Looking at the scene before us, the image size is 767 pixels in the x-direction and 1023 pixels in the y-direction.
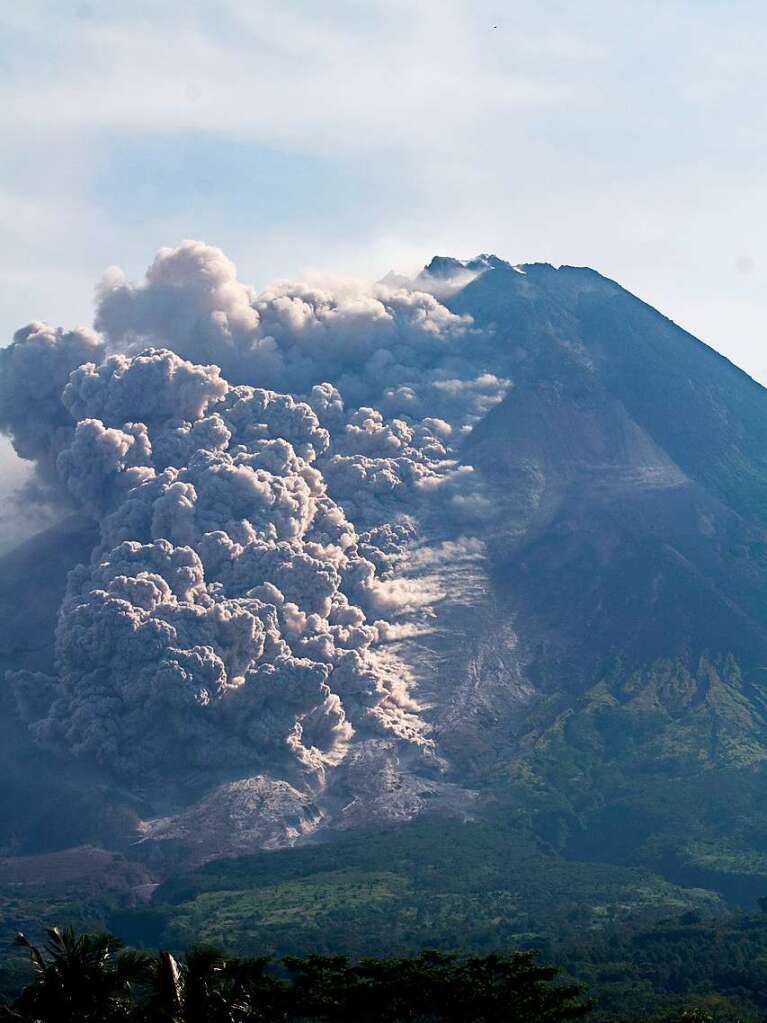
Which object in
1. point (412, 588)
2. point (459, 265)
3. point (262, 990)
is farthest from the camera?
point (459, 265)

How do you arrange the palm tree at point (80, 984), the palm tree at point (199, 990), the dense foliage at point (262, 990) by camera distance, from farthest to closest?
the dense foliage at point (262, 990)
the palm tree at point (80, 984)
the palm tree at point (199, 990)

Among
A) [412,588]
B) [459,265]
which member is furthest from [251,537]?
[459,265]

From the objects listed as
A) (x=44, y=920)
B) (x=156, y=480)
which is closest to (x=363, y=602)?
(x=156, y=480)

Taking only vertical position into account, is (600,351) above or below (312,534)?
above

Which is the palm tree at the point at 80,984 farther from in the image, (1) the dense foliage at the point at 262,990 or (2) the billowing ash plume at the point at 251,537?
(2) the billowing ash plume at the point at 251,537

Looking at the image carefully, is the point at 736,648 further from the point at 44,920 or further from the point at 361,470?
the point at 44,920

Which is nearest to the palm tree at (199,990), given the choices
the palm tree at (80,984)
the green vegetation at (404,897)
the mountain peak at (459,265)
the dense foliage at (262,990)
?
the dense foliage at (262,990)

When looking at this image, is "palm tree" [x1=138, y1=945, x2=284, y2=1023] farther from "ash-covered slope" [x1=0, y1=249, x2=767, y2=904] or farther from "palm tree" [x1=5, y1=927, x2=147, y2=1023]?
"ash-covered slope" [x1=0, y1=249, x2=767, y2=904]

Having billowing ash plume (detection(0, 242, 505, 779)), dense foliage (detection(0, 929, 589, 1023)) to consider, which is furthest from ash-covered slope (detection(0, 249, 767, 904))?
dense foliage (detection(0, 929, 589, 1023))

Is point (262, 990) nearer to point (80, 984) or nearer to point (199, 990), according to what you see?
point (199, 990)
